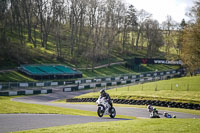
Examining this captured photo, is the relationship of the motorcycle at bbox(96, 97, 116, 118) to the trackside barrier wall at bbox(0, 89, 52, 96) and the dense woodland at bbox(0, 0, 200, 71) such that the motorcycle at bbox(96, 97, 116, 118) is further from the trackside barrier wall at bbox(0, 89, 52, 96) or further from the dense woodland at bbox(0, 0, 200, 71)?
the dense woodland at bbox(0, 0, 200, 71)

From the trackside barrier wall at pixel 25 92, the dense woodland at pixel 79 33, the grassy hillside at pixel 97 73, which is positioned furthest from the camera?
the dense woodland at pixel 79 33

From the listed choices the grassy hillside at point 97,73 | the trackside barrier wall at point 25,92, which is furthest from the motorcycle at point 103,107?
the grassy hillside at point 97,73

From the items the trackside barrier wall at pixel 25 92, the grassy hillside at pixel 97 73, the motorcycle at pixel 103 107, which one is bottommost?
the trackside barrier wall at pixel 25 92

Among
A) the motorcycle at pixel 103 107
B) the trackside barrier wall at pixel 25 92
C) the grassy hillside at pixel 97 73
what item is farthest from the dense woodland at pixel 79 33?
the motorcycle at pixel 103 107

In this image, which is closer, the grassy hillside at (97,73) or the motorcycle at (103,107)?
the motorcycle at (103,107)

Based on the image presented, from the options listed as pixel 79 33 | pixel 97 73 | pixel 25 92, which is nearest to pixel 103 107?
pixel 25 92

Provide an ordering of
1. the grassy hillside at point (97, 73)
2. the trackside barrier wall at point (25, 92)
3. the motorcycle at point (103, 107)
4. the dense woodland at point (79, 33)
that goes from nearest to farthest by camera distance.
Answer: the motorcycle at point (103, 107), the trackside barrier wall at point (25, 92), the grassy hillside at point (97, 73), the dense woodland at point (79, 33)

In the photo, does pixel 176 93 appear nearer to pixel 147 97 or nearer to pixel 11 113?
pixel 147 97

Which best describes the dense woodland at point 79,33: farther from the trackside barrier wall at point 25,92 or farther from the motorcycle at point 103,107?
the motorcycle at point 103,107

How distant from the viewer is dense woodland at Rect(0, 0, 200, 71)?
202ft

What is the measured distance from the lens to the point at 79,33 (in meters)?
82.3

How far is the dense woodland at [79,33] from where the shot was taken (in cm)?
6153

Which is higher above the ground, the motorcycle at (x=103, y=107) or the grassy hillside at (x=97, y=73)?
the grassy hillside at (x=97, y=73)

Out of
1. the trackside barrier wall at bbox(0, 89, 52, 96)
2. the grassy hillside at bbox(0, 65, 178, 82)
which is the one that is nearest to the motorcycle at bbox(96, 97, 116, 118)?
the trackside barrier wall at bbox(0, 89, 52, 96)
